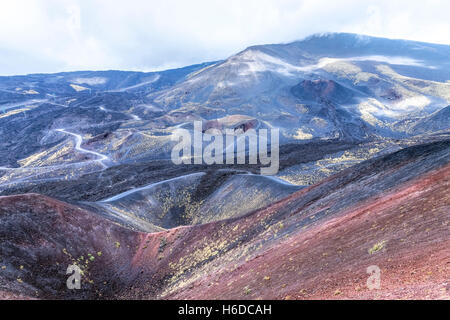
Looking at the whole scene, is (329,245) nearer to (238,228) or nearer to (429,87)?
(238,228)

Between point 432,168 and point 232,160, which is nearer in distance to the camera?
point 432,168

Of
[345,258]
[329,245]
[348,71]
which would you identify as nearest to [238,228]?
[329,245]

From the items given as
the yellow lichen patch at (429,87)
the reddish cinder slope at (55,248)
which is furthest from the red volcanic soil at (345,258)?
the yellow lichen patch at (429,87)

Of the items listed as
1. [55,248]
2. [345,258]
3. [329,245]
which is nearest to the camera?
[345,258]

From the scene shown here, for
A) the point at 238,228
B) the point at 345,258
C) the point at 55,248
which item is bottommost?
the point at 55,248

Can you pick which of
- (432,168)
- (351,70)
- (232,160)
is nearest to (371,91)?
(351,70)

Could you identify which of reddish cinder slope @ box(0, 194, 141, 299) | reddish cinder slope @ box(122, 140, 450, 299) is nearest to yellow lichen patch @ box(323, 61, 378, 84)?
reddish cinder slope @ box(122, 140, 450, 299)

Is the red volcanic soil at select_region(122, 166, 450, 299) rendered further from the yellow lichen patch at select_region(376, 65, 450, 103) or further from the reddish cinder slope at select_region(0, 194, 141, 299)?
the yellow lichen patch at select_region(376, 65, 450, 103)

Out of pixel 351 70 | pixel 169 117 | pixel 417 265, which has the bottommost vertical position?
pixel 417 265

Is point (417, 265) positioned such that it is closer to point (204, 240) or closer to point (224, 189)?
point (204, 240)

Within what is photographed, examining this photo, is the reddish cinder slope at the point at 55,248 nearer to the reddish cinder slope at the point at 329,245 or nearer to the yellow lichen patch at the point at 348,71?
the reddish cinder slope at the point at 329,245
